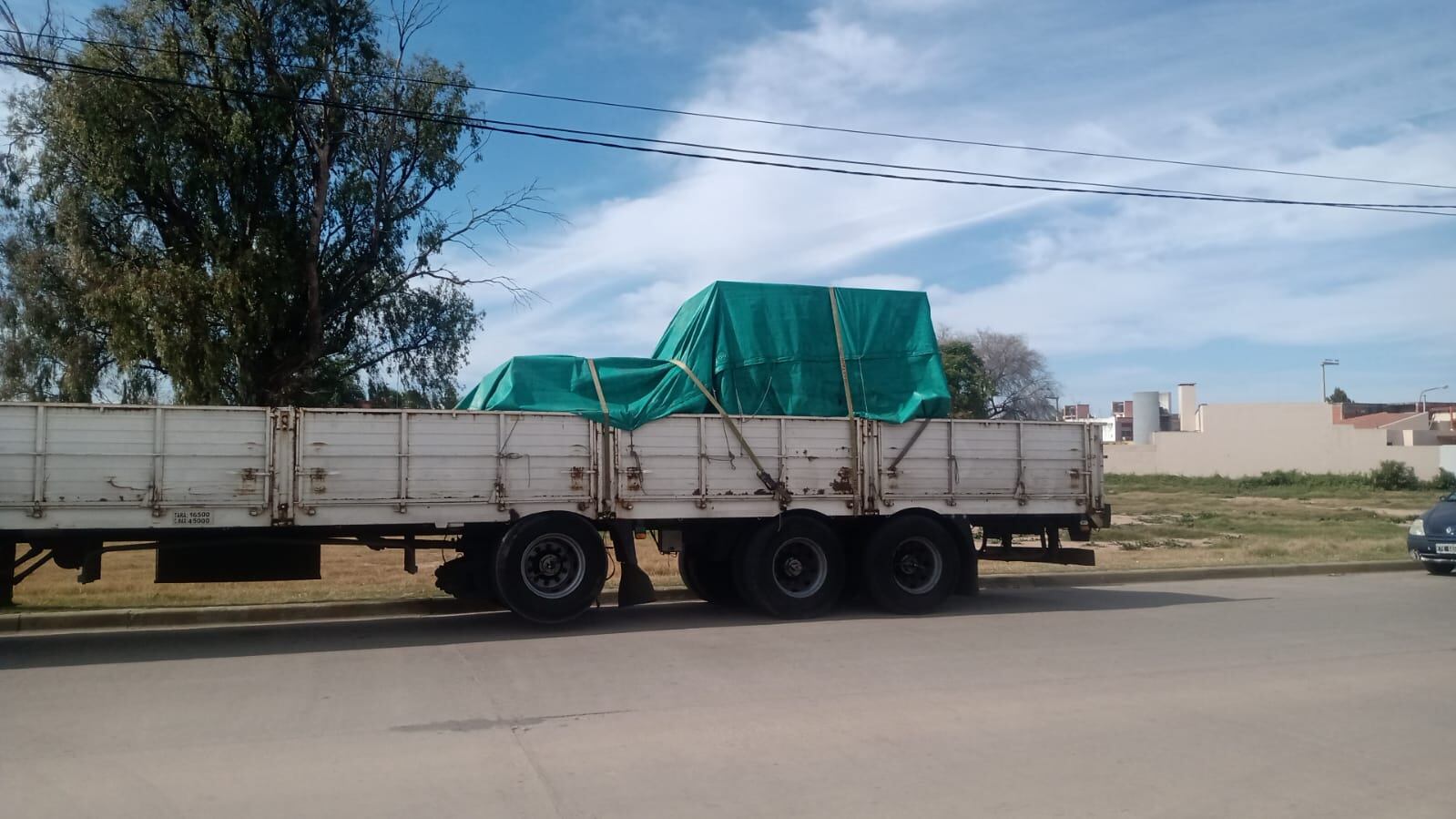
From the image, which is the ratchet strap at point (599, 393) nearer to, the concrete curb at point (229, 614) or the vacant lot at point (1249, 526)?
the concrete curb at point (229, 614)

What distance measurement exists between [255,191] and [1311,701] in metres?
18.5

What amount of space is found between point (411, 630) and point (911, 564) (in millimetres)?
5628

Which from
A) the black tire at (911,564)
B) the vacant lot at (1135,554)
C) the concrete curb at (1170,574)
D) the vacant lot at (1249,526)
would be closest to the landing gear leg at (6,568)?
the vacant lot at (1135,554)

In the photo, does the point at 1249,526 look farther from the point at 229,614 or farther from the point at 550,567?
the point at 229,614

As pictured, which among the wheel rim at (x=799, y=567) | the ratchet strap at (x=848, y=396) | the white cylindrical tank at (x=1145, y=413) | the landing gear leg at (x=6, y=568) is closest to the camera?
the landing gear leg at (x=6, y=568)

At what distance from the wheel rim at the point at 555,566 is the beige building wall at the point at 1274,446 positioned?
200ft

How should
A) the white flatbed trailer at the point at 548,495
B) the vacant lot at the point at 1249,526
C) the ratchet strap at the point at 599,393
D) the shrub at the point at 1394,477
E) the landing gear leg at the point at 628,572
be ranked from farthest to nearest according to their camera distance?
the shrub at the point at 1394,477 < the vacant lot at the point at 1249,526 < the landing gear leg at the point at 628,572 < the ratchet strap at the point at 599,393 < the white flatbed trailer at the point at 548,495

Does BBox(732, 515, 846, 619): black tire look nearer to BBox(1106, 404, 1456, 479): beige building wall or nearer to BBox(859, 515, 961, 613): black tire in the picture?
BBox(859, 515, 961, 613): black tire

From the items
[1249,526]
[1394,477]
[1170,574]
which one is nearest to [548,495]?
[1170,574]

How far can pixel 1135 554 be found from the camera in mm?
21422

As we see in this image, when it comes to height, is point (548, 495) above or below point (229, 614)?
above

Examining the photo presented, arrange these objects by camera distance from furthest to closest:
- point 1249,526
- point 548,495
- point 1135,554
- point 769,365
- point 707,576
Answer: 1. point 1249,526
2. point 1135,554
3. point 707,576
4. point 769,365
5. point 548,495

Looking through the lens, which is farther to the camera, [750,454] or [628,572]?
[628,572]

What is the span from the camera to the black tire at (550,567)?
11.1 m
